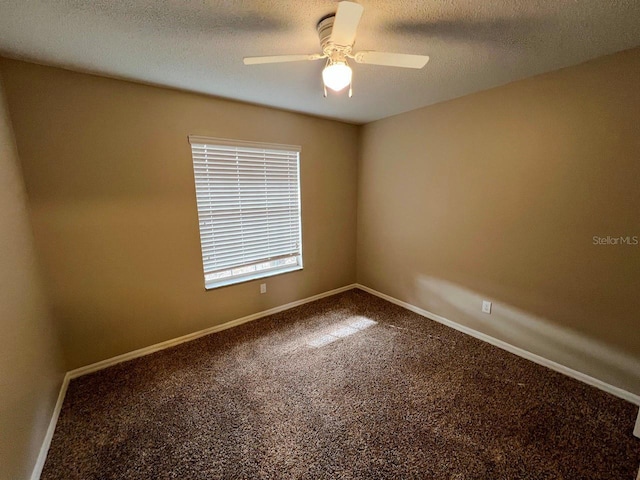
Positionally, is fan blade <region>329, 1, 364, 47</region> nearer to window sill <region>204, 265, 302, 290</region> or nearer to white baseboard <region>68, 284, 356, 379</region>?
window sill <region>204, 265, 302, 290</region>

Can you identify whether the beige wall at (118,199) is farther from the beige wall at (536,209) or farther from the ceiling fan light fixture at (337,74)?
the beige wall at (536,209)

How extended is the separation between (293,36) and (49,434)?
8.98 ft

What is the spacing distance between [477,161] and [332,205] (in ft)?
5.49

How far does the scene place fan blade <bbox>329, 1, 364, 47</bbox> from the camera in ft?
3.26

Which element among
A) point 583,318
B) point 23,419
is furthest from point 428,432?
point 23,419

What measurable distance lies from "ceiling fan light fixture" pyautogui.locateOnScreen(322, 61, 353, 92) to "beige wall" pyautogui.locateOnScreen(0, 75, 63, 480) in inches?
72.8

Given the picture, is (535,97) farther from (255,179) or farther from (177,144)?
(177,144)

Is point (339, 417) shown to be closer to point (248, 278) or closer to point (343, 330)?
point (343, 330)

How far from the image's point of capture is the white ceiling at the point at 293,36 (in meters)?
1.22

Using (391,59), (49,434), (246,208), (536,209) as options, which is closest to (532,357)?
(536,209)

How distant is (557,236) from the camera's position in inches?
78.6

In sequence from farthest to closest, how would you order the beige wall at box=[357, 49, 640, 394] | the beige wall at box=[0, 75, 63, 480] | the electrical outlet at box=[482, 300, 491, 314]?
the electrical outlet at box=[482, 300, 491, 314] < the beige wall at box=[357, 49, 640, 394] < the beige wall at box=[0, 75, 63, 480]

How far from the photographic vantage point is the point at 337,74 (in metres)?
1.31

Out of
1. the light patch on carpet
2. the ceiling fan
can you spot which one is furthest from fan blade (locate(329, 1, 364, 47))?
the light patch on carpet
